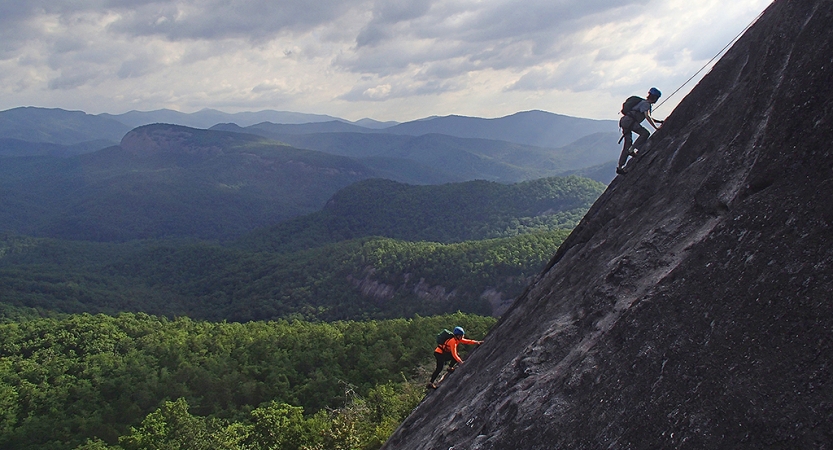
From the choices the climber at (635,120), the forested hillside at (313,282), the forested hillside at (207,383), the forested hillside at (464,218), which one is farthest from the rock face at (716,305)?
the forested hillside at (464,218)

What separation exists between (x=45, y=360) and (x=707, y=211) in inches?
2647

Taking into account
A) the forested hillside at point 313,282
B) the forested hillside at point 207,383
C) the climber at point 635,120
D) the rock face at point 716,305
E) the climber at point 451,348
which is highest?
the climber at point 635,120

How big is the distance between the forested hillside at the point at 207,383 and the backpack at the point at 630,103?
1809 centimetres

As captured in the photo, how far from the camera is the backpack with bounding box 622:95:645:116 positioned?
47.1 ft

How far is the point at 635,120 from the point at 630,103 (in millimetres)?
567

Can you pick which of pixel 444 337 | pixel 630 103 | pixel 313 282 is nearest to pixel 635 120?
pixel 630 103

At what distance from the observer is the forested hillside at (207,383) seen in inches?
1171

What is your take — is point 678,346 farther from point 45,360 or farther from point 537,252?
point 537,252

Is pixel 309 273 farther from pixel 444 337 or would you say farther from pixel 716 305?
pixel 716 305

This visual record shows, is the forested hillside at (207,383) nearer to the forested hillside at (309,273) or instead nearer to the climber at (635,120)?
the climber at (635,120)

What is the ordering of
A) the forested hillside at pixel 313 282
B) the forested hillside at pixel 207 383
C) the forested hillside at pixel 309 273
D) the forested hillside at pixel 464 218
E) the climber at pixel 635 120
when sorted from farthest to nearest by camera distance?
the forested hillside at pixel 464 218
the forested hillside at pixel 309 273
the forested hillside at pixel 313 282
the forested hillside at pixel 207 383
the climber at pixel 635 120

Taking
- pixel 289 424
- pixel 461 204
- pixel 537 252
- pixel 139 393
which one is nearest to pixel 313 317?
pixel 537 252

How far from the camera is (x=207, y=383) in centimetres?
4984

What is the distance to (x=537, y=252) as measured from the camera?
3922 inches
